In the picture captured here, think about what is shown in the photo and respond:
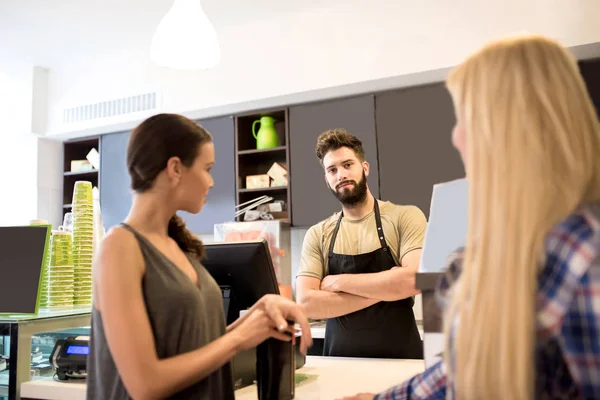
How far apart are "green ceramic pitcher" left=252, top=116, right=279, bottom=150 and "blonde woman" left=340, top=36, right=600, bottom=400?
3.16 metres

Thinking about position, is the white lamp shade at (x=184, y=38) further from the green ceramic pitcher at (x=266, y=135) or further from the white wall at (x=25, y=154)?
the white wall at (x=25, y=154)

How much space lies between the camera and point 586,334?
64 cm

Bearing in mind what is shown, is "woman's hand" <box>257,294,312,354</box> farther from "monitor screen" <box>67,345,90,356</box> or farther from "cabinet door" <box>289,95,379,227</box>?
"cabinet door" <box>289,95,379,227</box>

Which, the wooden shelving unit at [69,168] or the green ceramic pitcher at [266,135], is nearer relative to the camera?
the green ceramic pitcher at [266,135]

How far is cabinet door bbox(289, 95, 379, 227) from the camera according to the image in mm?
3576

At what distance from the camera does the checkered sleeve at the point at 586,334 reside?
0.64 meters

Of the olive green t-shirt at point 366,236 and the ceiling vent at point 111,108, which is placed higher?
the ceiling vent at point 111,108

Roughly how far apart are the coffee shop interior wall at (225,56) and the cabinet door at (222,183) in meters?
0.16

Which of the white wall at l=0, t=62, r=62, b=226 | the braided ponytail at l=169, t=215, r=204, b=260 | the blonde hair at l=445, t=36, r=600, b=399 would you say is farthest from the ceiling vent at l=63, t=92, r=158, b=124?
the blonde hair at l=445, t=36, r=600, b=399

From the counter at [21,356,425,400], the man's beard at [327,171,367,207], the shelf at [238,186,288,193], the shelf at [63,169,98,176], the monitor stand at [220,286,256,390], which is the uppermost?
the shelf at [63,169,98,176]

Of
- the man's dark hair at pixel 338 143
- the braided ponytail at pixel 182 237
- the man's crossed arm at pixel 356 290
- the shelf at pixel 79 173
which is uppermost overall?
the shelf at pixel 79 173

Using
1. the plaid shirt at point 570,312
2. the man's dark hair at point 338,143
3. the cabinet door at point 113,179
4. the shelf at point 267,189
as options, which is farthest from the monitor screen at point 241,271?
the cabinet door at point 113,179

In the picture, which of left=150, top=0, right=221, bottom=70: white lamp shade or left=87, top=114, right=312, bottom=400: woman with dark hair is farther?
left=150, top=0, right=221, bottom=70: white lamp shade

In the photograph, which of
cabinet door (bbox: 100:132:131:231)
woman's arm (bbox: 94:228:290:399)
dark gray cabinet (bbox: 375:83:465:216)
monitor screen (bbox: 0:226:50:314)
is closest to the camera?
woman's arm (bbox: 94:228:290:399)
